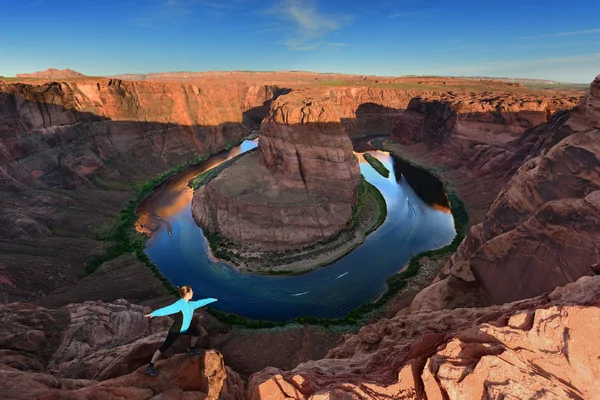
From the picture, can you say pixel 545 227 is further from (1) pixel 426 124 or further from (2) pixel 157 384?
(1) pixel 426 124

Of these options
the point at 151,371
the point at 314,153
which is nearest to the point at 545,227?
the point at 151,371

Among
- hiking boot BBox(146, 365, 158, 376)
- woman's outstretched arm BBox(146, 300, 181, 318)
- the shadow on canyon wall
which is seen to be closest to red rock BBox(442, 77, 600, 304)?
woman's outstretched arm BBox(146, 300, 181, 318)

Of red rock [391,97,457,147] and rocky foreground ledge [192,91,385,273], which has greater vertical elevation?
red rock [391,97,457,147]

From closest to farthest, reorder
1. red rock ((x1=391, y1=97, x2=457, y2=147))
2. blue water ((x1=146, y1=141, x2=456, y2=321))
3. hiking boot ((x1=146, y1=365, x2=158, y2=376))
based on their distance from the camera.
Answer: hiking boot ((x1=146, y1=365, x2=158, y2=376)) < blue water ((x1=146, y1=141, x2=456, y2=321)) < red rock ((x1=391, y1=97, x2=457, y2=147))

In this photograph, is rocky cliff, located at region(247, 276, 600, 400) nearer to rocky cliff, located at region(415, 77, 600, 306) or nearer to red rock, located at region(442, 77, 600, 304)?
rocky cliff, located at region(415, 77, 600, 306)

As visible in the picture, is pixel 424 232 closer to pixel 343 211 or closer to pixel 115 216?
pixel 343 211

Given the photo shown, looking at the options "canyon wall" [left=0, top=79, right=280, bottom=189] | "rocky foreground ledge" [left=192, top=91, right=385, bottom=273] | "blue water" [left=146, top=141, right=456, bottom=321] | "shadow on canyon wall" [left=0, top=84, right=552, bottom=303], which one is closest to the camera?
"blue water" [left=146, top=141, right=456, bottom=321]

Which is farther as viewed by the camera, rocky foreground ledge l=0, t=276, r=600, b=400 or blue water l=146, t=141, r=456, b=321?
blue water l=146, t=141, r=456, b=321
